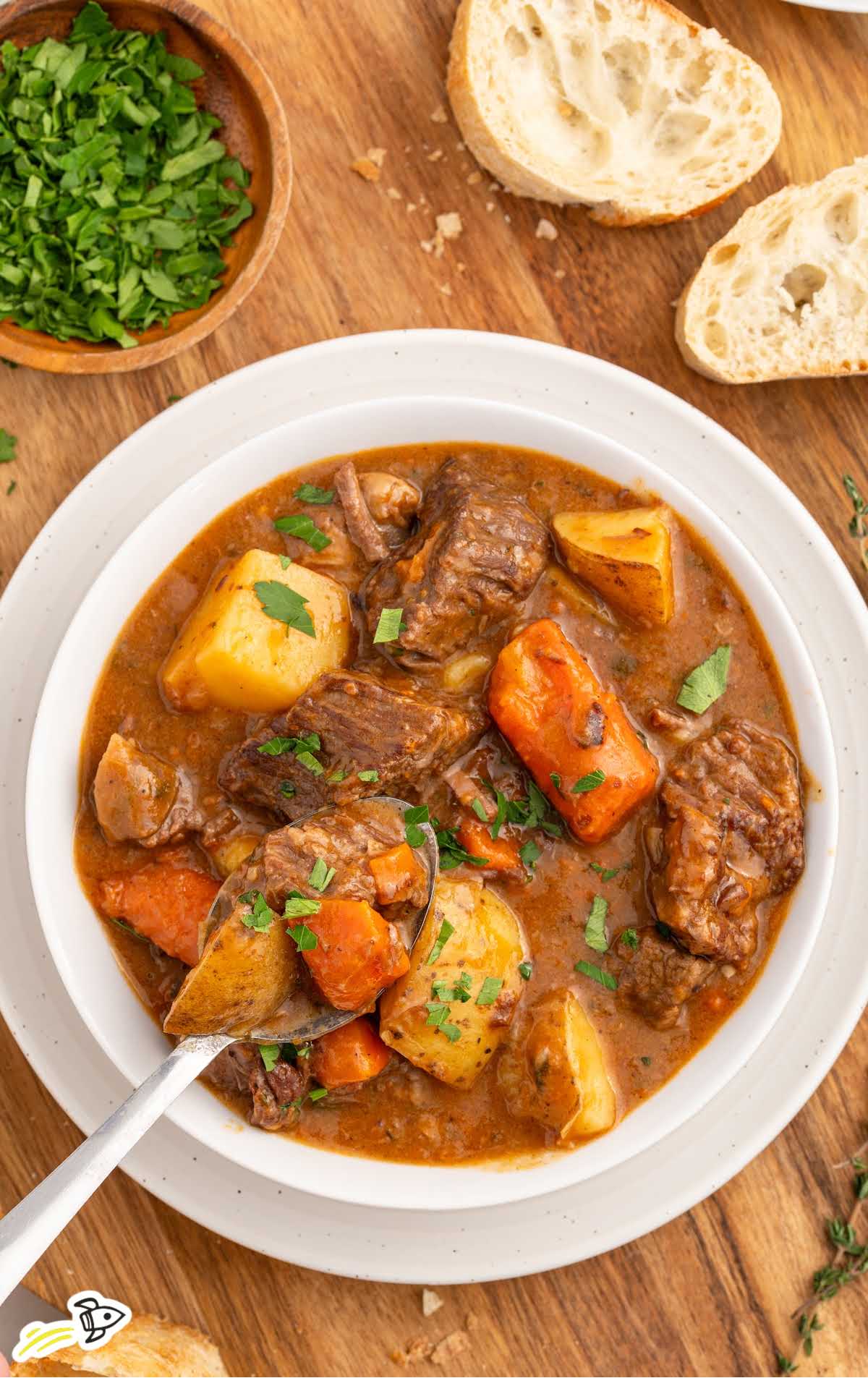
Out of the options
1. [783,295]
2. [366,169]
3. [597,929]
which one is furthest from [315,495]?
[783,295]

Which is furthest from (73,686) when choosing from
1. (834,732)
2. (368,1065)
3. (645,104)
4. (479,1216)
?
(645,104)

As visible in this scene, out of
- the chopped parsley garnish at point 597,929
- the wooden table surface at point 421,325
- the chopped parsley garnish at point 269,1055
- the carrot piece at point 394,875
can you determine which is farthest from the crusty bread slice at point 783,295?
the chopped parsley garnish at point 269,1055

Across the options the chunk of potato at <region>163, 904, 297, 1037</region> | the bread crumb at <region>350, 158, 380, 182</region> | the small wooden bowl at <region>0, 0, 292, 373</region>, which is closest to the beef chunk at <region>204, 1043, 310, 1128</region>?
the chunk of potato at <region>163, 904, 297, 1037</region>

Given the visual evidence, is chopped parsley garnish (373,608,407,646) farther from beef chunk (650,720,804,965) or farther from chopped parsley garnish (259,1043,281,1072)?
chopped parsley garnish (259,1043,281,1072)

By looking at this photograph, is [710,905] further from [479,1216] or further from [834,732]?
[479,1216]

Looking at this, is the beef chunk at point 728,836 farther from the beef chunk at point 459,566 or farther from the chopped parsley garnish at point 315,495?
the chopped parsley garnish at point 315,495
